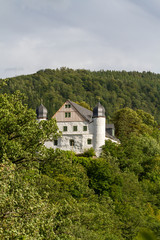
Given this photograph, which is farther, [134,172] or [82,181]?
[134,172]

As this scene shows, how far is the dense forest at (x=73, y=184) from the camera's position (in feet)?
45.7

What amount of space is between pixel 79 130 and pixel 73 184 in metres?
16.9

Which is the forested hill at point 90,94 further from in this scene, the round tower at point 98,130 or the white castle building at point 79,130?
the round tower at point 98,130

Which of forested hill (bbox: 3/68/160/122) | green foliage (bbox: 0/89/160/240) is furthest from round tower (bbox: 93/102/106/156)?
forested hill (bbox: 3/68/160/122)

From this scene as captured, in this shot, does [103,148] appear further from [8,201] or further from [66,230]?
[8,201]

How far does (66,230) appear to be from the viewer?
22953 millimetres

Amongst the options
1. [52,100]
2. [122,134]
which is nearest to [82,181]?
[122,134]

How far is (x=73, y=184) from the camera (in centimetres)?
3991

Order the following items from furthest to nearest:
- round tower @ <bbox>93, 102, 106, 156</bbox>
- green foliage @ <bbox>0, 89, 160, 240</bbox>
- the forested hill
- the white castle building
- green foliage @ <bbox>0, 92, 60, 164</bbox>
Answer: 1. the forested hill
2. the white castle building
3. round tower @ <bbox>93, 102, 106, 156</bbox>
4. green foliage @ <bbox>0, 92, 60, 164</bbox>
5. green foliage @ <bbox>0, 89, 160, 240</bbox>

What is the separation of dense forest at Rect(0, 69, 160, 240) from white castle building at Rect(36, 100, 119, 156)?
6.23ft

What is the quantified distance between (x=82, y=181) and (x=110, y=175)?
6423mm

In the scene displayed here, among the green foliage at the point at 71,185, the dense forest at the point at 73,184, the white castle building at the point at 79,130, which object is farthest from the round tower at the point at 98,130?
the dense forest at the point at 73,184

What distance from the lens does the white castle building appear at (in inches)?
2172

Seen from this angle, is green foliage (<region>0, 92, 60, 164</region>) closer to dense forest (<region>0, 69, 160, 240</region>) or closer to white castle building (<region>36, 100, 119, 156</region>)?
dense forest (<region>0, 69, 160, 240</region>)
